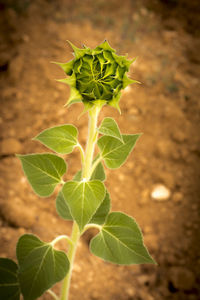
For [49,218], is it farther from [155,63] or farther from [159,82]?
[155,63]

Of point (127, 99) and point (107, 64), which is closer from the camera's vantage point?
point (107, 64)

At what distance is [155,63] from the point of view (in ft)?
10.9

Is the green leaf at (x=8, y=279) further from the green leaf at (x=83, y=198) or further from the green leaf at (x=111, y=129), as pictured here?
the green leaf at (x=111, y=129)

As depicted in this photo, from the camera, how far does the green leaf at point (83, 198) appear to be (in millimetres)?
896

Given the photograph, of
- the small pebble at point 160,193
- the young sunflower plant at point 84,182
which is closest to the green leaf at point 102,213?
the young sunflower plant at point 84,182

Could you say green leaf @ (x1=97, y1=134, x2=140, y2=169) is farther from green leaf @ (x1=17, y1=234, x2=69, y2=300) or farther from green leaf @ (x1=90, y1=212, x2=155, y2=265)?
green leaf @ (x1=17, y1=234, x2=69, y2=300)

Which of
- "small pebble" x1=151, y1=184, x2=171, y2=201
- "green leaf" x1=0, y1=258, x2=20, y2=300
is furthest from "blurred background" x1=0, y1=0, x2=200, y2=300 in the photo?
"green leaf" x1=0, y1=258, x2=20, y2=300

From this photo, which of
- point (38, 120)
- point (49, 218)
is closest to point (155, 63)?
point (38, 120)

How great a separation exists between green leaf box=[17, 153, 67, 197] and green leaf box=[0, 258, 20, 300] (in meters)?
0.29

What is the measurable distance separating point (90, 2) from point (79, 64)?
3681mm

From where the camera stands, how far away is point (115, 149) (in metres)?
1.07

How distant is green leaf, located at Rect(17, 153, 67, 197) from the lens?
3.47 ft

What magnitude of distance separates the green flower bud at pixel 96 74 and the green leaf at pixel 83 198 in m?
0.26

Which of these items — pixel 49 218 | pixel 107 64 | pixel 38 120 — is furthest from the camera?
pixel 38 120
